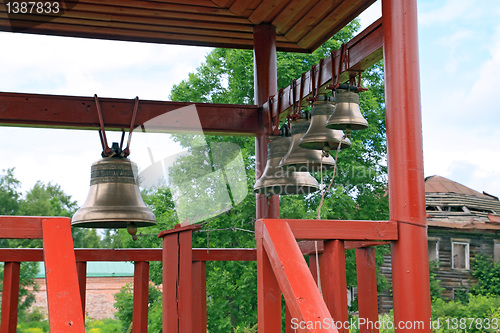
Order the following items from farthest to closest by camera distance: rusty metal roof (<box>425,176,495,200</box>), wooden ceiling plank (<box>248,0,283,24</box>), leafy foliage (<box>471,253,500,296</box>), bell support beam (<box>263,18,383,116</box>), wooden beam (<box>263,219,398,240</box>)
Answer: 1. rusty metal roof (<box>425,176,495,200</box>)
2. leafy foliage (<box>471,253,500,296</box>)
3. wooden ceiling plank (<box>248,0,283,24</box>)
4. bell support beam (<box>263,18,383,116</box>)
5. wooden beam (<box>263,219,398,240</box>)

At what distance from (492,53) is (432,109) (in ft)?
44.0

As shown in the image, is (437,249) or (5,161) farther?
(5,161)

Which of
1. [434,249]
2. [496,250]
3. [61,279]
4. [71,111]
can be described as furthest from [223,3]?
[496,250]

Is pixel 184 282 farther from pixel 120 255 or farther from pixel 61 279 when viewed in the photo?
Answer: pixel 61 279

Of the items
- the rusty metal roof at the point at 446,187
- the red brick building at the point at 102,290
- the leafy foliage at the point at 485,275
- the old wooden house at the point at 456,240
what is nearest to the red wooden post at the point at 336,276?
the leafy foliage at the point at 485,275

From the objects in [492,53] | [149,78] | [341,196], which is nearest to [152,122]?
[341,196]

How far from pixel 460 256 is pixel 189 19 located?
21.1m

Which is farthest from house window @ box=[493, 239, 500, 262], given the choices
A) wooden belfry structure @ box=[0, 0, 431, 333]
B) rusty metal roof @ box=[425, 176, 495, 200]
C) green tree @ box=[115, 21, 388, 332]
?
wooden belfry structure @ box=[0, 0, 431, 333]

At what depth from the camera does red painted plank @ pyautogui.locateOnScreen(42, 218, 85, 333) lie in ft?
6.86

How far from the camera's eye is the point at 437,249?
23547 mm

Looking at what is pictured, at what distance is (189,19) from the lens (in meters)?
5.07

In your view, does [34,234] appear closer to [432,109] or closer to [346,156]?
[346,156]

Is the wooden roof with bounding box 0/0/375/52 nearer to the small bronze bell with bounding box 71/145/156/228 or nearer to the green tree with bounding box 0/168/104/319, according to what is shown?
the small bronze bell with bounding box 71/145/156/228

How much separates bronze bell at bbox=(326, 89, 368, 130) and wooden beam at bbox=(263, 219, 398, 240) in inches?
29.4
